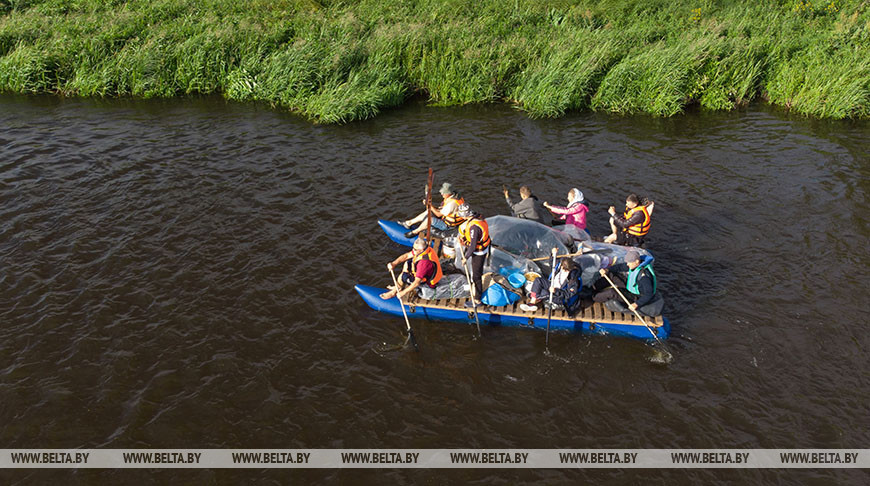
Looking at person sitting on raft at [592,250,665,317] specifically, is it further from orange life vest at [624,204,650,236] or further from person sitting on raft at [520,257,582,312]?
orange life vest at [624,204,650,236]

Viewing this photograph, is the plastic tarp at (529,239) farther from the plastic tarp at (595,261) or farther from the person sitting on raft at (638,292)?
the person sitting on raft at (638,292)

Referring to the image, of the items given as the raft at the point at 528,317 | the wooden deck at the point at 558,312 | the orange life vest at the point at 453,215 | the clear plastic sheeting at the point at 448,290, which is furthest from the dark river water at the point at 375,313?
the orange life vest at the point at 453,215

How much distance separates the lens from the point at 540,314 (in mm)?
11375

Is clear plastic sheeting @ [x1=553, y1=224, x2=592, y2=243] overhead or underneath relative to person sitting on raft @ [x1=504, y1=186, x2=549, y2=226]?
underneath

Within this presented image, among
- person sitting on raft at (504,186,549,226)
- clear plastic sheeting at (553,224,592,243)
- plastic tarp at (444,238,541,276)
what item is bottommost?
plastic tarp at (444,238,541,276)

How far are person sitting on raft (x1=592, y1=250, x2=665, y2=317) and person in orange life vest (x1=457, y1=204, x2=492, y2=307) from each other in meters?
2.46

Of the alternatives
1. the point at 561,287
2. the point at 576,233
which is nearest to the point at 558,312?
the point at 561,287

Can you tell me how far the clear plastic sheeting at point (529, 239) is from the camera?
1237cm

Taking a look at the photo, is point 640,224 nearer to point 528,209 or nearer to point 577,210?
point 577,210

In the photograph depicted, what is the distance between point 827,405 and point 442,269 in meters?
7.59

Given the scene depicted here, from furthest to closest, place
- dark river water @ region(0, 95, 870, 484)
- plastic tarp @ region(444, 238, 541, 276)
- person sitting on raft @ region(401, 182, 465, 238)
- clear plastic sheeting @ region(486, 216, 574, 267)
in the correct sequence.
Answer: person sitting on raft @ region(401, 182, 465, 238) → clear plastic sheeting @ region(486, 216, 574, 267) → plastic tarp @ region(444, 238, 541, 276) → dark river water @ region(0, 95, 870, 484)

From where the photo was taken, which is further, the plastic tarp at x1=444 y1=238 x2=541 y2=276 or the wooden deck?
the plastic tarp at x1=444 y1=238 x2=541 y2=276

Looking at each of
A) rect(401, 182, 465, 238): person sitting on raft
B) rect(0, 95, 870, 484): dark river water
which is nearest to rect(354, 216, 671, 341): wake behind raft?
rect(0, 95, 870, 484): dark river water

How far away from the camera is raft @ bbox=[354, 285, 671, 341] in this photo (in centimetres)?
1107
